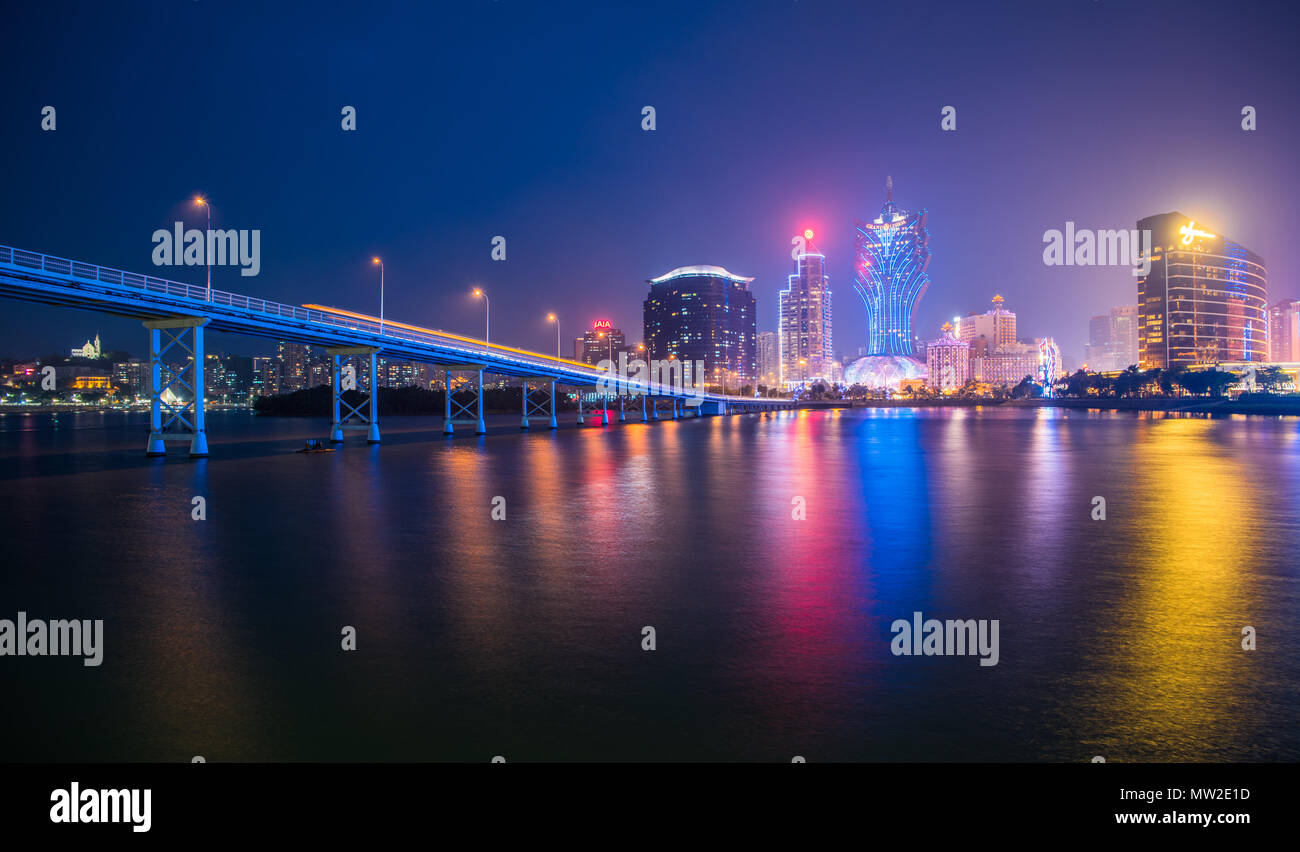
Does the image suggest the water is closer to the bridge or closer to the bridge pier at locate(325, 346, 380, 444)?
the bridge

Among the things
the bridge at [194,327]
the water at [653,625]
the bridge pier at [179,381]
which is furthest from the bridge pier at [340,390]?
the water at [653,625]

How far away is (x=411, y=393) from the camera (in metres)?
171

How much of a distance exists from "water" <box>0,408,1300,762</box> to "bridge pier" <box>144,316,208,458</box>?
17849 mm

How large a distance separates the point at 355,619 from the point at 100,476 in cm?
2457

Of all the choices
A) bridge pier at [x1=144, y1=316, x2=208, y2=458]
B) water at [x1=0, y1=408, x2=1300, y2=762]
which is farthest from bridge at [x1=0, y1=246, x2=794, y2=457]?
water at [x1=0, y1=408, x2=1300, y2=762]

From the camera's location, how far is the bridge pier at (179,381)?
34875 mm

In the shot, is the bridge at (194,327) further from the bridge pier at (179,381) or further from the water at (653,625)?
the water at (653,625)

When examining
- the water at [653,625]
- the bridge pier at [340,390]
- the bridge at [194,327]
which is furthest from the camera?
the bridge pier at [340,390]

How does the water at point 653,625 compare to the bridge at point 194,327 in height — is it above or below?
below

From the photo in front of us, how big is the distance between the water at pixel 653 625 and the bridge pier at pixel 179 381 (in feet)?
58.6

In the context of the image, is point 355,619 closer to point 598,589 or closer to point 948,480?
point 598,589

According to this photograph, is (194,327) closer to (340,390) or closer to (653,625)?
(340,390)

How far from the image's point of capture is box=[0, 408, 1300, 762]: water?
5.19 metres
